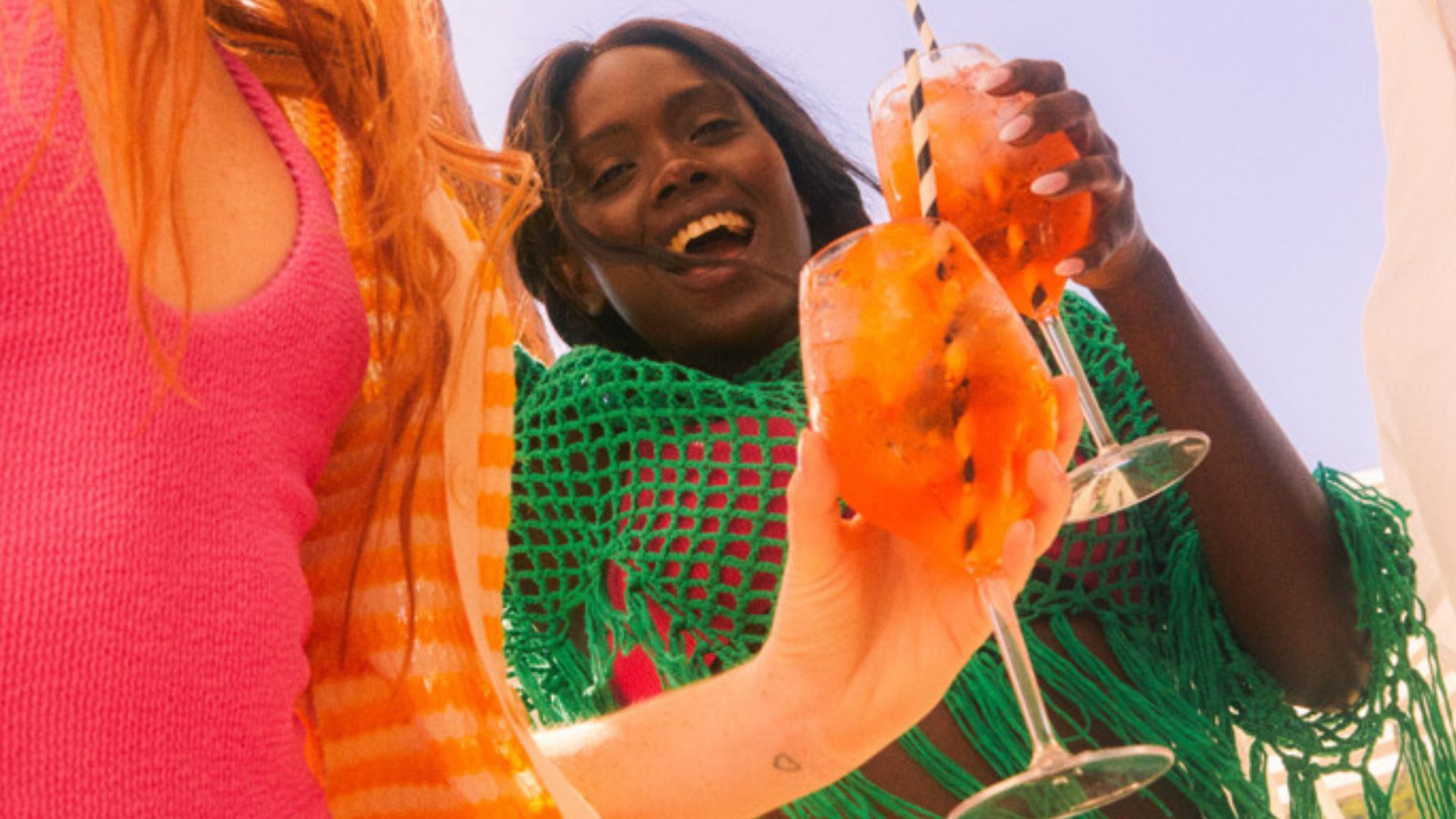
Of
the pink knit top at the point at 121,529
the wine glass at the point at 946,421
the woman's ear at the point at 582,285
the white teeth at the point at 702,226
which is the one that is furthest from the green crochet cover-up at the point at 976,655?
the pink knit top at the point at 121,529

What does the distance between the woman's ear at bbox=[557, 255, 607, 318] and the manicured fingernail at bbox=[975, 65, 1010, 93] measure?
2.34ft

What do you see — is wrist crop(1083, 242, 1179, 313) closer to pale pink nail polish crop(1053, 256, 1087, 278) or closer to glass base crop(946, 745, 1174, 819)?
pale pink nail polish crop(1053, 256, 1087, 278)

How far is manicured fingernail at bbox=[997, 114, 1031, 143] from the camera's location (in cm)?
100

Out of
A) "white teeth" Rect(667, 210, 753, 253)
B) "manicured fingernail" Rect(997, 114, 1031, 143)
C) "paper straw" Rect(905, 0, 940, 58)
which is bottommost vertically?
"white teeth" Rect(667, 210, 753, 253)

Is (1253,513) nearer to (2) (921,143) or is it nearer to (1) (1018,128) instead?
(1) (1018,128)

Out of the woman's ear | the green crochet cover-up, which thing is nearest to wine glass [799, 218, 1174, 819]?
the green crochet cover-up

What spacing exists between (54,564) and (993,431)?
42 cm

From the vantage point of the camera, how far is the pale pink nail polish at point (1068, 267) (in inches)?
41.8

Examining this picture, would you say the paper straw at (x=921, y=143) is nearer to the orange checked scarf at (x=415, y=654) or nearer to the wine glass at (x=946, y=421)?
the wine glass at (x=946, y=421)

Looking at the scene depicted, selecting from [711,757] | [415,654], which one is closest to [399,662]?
[415,654]

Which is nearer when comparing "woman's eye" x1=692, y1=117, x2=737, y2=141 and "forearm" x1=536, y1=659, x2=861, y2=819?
"forearm" x1=536, y1=659, x2=861, y2=819

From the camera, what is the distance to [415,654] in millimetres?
723

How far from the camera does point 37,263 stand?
0.49m

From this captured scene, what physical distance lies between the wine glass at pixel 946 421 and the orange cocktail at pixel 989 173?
0.32m
